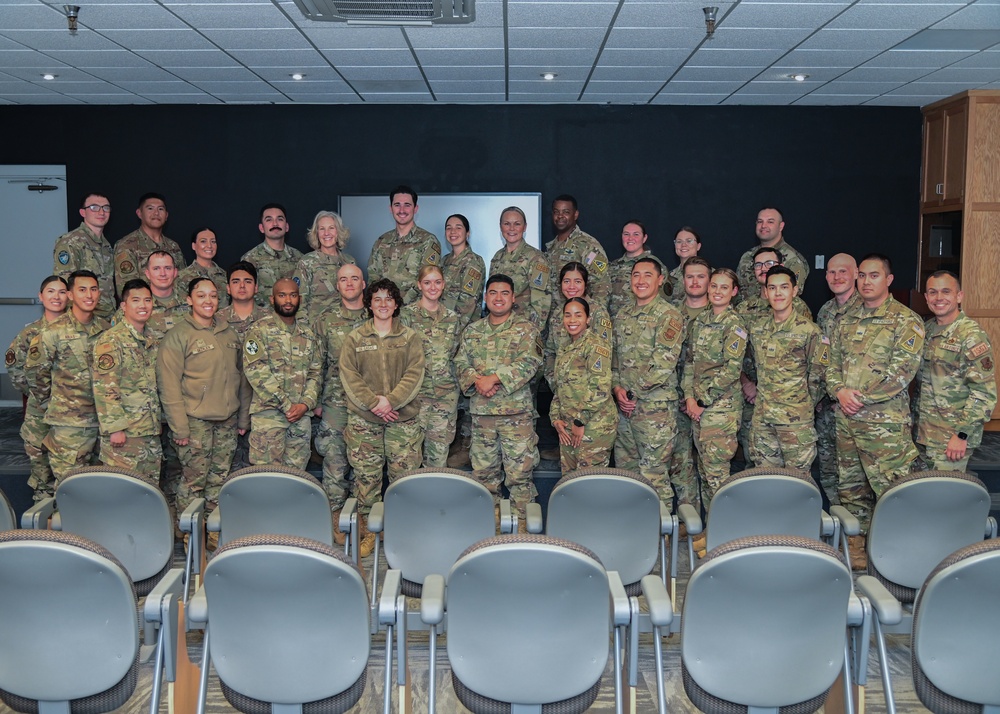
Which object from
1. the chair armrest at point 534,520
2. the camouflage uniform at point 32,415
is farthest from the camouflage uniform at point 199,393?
the chair armrest at point 534,520

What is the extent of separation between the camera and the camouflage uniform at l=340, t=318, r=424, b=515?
17.4ft

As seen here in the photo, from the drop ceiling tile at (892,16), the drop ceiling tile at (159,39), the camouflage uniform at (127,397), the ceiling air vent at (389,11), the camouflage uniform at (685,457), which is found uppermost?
the drop ceiling tile at (159,39)

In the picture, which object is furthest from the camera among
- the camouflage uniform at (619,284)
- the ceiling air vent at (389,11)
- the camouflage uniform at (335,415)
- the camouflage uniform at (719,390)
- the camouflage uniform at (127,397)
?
the camouflage uniform at (619,284)

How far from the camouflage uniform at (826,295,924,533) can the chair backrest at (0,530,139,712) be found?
419 cm

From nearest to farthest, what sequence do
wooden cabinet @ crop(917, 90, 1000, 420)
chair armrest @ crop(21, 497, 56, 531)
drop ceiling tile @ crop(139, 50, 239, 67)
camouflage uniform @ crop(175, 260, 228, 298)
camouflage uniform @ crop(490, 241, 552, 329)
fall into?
chair armrest @ crop(21, 497, 56, 531) < drop ceiling tile @ crop(139, 50, 239, 67) < camouflage uniform @ crop(490, 241, 552, 329) < camouflage uniform @ crop(175, 260, 228, 298) < wooden cabinet @ crop(917, 90, 1000, 420)

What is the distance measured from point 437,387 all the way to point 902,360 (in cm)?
277

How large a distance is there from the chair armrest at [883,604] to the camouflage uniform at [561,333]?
2.94 meters

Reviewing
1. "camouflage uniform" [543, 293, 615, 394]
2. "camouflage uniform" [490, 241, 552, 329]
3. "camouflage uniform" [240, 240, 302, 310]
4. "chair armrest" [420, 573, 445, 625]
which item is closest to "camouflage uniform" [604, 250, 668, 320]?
"camouflage uniform" [490, 241, 552, 329]

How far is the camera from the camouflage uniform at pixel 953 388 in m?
5.05

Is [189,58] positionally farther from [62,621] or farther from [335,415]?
[62,621]

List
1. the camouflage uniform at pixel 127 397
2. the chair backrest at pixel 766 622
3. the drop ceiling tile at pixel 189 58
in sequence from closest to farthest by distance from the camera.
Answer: the chair backrest at pixel 766 622, the camouflage uniform at pixel 127 397, the drop ceiling tile at pixel 189 58

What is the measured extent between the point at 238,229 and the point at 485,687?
23.2ft

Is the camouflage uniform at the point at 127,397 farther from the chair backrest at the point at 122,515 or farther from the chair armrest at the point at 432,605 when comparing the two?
the chair armrest at the point at 432,605

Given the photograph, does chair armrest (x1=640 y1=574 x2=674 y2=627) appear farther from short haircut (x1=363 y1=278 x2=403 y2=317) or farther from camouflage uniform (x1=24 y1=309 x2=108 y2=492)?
camouflage uniform (x1=24 y1=309 x2=108 y2=492)
